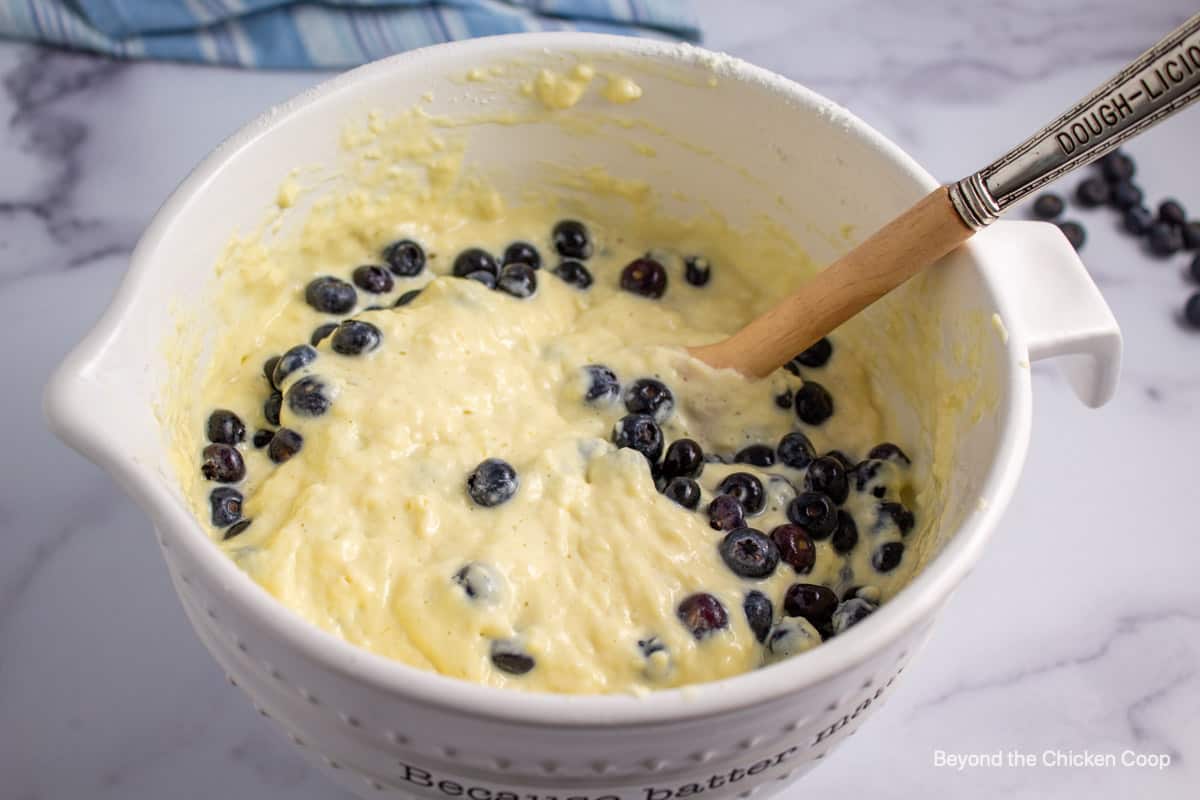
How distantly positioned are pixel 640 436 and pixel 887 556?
0.29 meters

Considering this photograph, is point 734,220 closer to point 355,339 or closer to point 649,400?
point 649,400

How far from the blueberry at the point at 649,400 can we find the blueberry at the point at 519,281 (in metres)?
0.19

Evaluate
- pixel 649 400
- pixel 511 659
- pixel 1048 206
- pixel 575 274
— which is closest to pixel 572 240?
pixel 575 274

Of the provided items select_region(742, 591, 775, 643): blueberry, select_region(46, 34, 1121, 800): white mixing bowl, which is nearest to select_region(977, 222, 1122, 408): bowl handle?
select_region(46, 34, 1121, 800): white mixing bowl

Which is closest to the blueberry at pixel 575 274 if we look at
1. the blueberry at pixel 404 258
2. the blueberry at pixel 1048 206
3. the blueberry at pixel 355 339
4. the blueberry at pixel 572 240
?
the blueberry at pixel 572 240

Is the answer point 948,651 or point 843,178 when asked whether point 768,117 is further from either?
point 948,651

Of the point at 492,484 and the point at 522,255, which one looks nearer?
the point at 492,484

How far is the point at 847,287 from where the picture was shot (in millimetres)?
1353

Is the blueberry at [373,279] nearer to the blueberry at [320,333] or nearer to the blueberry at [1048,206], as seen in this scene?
the blueberry at [320,333]

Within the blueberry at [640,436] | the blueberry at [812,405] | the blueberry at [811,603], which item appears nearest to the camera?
the blueberry at [811,603]

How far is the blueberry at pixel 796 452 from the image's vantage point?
4.63ft

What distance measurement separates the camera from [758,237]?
1583mm

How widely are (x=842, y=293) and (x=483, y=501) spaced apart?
1.46ft

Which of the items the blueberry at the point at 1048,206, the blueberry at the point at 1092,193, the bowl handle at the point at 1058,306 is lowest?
the blueberry at the point at 1048,206
